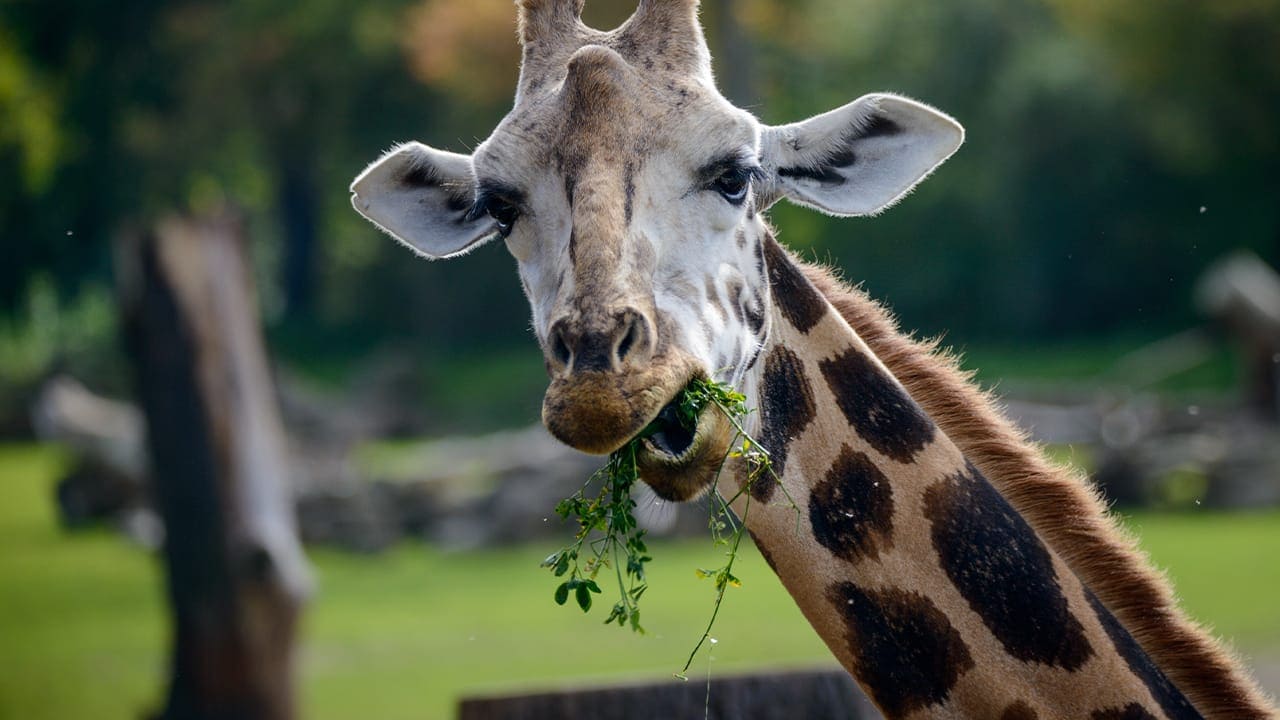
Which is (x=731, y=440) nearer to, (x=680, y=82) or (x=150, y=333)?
(x=680, y=82)

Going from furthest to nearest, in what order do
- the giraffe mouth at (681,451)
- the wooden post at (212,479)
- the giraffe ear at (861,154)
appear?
the wooden post at (212,479)
the giraffe ear at (861,154)
the giraffe mouth at (681,451)

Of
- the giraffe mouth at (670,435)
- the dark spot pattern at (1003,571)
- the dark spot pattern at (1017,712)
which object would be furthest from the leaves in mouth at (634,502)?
the dark spot pattern at (1017,712)

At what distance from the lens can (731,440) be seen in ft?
10.8

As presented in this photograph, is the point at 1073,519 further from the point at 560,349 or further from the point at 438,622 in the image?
the point at 438,622

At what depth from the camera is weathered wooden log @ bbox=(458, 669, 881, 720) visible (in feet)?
12.9

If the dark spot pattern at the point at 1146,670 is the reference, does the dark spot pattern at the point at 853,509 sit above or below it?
above

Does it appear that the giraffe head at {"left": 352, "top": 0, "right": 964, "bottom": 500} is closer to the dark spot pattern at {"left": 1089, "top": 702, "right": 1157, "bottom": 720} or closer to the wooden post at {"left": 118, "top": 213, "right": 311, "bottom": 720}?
the dark spot pattern at {"left": 1089, "top": 702, "right": 1157, "bottom": 720}

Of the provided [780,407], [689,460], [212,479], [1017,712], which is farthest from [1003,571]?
[212,479]

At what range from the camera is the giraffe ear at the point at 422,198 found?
391 centimetres

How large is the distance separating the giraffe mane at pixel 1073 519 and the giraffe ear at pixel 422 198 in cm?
103

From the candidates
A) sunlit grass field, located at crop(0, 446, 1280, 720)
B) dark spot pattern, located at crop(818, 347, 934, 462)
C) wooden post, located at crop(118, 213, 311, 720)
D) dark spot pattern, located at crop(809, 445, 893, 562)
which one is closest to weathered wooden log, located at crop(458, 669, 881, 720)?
dark spot pattern, located at crop(809, 445, 893, 562)

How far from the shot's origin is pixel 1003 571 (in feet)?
11.2

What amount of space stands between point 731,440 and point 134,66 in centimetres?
2421

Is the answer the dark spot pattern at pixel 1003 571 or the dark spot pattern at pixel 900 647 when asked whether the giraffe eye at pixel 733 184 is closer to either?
the dark spot pattern at pixel 1003 571
